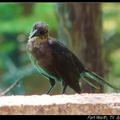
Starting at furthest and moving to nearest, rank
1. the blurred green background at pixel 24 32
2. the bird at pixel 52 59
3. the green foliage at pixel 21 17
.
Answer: the green foliage at pixel 21 17, the blurred green background at pixel 24 32, the bird at pixel 52 59

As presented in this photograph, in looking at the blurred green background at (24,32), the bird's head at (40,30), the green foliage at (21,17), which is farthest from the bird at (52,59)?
the green foliage at (21,17)

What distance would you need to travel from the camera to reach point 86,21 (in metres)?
4.64

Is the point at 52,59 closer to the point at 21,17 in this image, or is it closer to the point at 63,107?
the point at 63,107

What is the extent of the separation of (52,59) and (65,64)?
0.07 m

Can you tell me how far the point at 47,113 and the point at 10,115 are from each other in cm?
19

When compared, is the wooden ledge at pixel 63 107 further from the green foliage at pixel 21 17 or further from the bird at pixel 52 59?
the green foliage at pixel 21 17

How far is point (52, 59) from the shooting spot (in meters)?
2.81

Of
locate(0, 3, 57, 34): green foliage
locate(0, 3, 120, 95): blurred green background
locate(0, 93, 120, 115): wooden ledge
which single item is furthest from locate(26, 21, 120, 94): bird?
locate(0, 3, 57, 34): green foliage

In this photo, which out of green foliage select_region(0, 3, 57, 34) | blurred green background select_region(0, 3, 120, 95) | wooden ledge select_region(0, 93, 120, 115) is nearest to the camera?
wooden ledge select_region(0, 93, 120, 115)

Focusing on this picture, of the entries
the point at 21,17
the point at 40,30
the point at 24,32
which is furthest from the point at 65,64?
the point at 21,17

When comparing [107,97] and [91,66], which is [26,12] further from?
[107,97]

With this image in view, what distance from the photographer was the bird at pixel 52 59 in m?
2.76

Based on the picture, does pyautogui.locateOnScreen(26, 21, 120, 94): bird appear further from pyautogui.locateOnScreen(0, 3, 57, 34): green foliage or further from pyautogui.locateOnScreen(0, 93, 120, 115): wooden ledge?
pyautogui.locateOnScreen(0, 3, 57, 34): green foliage

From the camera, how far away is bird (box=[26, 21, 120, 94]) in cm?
276
